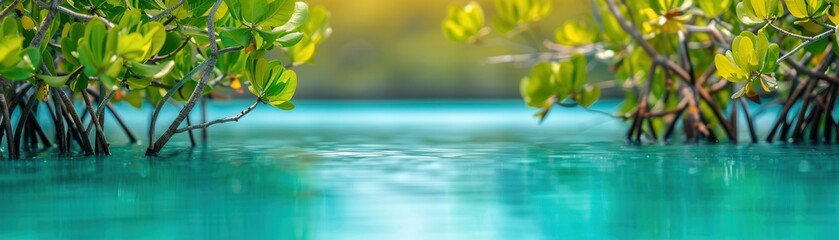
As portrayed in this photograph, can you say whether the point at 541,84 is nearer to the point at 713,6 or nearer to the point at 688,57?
the point at 688,57

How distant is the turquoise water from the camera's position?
12.1ft

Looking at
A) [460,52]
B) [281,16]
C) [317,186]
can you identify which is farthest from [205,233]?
[460,52]

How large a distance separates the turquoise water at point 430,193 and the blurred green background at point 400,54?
1453 centimetres

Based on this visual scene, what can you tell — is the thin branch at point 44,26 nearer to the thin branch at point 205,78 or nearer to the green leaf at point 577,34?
the thin branch at point 205,78

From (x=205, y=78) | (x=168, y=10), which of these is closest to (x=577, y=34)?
(x=205, y=78)

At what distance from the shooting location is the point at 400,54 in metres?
22.6

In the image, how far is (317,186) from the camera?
5.11 metres

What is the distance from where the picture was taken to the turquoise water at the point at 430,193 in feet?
12.1

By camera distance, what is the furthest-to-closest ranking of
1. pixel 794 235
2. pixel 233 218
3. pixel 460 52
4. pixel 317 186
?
pixel 460 52
pixel 317 186
pixel 233 218
pixel 794 235

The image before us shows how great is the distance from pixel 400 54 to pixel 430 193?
17.9 m

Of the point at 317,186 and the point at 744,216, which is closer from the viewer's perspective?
the point at 744,216

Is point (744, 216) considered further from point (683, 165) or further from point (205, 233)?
point (683, 165)

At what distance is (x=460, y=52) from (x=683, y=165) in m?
16.2

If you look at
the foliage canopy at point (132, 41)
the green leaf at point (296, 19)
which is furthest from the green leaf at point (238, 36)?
the green leaf at point (296, 19)
